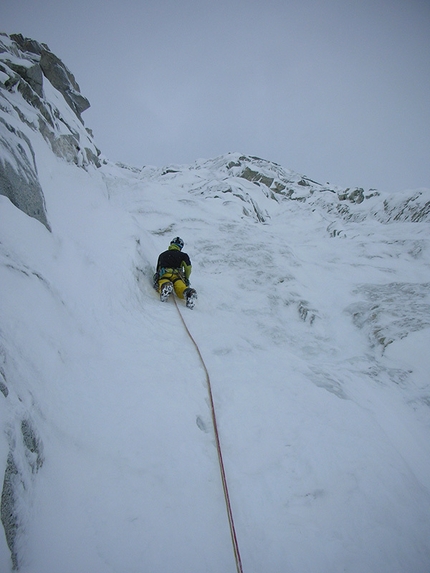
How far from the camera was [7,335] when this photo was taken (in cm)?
201

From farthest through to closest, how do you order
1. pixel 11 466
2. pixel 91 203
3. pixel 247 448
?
pixel 91 203 → pixel 247 448 → pixel 11 466

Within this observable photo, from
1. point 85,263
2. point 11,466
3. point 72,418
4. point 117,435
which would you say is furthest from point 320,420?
point 85,263

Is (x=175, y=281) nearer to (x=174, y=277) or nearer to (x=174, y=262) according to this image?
(x=174, y=277)

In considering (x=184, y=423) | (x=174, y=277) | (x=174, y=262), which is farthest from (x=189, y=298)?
(x=184, y=423)

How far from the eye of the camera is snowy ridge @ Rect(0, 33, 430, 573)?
1.64m

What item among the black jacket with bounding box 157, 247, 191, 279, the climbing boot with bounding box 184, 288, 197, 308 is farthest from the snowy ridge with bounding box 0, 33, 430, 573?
the black jacket with bounding box 157, 247, 191, 279

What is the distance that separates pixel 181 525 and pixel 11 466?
3.75 ft

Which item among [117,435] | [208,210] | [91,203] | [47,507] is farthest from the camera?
[208,210]

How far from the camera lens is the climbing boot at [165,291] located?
5.94m

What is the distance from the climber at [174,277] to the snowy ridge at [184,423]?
1.03 ft

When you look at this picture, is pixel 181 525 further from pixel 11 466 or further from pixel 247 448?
pixel 11 466

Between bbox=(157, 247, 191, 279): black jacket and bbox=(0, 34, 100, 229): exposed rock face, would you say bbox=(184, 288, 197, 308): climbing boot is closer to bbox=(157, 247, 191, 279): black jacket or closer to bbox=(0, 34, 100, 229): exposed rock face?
bbox=(157, 247, 191, 279): black jacket

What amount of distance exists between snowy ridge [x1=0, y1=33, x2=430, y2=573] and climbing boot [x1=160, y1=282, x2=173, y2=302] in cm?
27

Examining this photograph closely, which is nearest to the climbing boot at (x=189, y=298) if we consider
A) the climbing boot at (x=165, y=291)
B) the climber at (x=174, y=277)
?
the climber at (x=174, y=277)
